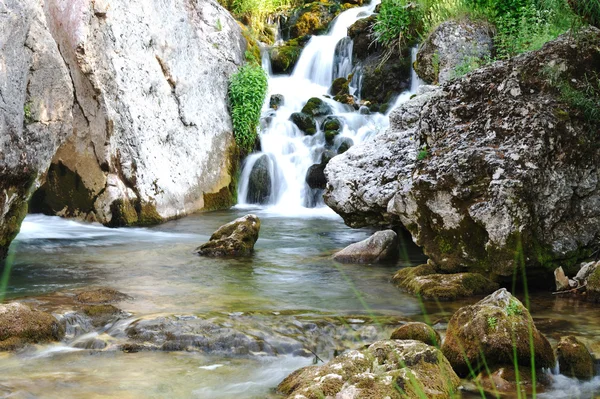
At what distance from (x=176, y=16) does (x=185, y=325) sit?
9243 mm

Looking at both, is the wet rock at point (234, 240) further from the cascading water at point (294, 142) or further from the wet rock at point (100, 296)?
the cascading water at point (294, 142)

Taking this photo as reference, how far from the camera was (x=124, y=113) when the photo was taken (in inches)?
456

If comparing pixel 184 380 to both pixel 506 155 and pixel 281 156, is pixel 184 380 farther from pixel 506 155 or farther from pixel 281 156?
pixel 281 156

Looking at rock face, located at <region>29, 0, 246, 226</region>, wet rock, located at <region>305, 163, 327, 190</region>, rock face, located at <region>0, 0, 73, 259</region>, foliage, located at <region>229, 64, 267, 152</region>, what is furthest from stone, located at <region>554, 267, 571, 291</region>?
foliage, located at <region>229, 64, 267, 152</region>

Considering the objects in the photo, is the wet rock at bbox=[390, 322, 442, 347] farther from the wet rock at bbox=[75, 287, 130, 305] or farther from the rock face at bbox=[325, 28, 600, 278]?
the wet rock at bbox=[75, 287, 130, 305]

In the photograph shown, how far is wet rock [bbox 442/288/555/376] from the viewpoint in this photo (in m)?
4.76

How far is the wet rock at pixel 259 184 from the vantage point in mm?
14414

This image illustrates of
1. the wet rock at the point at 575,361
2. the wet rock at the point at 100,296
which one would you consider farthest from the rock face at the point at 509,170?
the wet rock at the point at 100,296

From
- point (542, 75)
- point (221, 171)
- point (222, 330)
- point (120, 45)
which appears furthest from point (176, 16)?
point (222, 330)

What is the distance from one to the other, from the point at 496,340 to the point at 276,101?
12.4 m

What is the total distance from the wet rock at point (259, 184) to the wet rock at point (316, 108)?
194 cm

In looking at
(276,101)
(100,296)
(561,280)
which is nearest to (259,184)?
(276,101)

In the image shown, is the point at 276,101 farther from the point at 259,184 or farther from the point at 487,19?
the point at 487,19

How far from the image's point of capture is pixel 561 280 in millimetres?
6617
